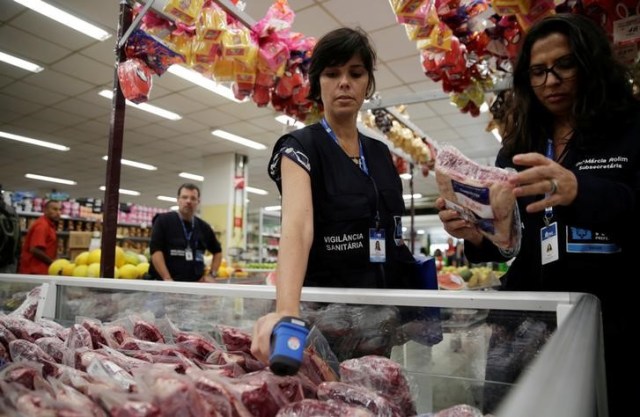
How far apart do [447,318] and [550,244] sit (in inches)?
12.5

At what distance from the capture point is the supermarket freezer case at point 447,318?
479mm

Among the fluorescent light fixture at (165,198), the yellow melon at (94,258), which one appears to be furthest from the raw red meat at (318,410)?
the fluorescent light fixture at (165,198)

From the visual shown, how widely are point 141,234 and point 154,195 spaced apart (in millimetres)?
8084

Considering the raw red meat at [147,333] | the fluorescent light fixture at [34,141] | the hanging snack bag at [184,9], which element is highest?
the fluorescent light fixture at [34,141]

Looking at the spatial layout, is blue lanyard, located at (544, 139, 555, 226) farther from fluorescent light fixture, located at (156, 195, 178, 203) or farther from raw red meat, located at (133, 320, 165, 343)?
fluorescent light fixture, located at (156, 195, 178, 203)

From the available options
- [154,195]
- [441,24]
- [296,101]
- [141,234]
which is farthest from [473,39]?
[154,195]

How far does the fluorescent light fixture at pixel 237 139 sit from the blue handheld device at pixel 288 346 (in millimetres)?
8009

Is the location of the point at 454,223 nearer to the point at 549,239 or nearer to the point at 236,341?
the point at 549,239

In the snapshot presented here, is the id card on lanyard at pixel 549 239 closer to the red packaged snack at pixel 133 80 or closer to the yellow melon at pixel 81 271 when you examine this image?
the red packaged snack at pixel 133 80

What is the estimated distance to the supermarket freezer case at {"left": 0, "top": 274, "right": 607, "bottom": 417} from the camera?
0.48m

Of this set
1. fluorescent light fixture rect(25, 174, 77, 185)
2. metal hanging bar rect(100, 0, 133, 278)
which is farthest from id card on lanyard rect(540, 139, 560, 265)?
fluorescent light fixture rect(25, 174, 77, 185)

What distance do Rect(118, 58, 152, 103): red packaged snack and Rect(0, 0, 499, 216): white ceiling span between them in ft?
4.01

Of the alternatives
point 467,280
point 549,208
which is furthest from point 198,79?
point 549,208

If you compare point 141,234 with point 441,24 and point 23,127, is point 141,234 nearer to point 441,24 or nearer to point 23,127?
point 23,127
